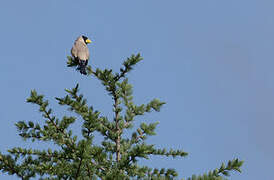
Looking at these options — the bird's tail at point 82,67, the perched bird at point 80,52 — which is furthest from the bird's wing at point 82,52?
the bird's tail at point 82,67

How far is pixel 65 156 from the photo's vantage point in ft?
27.0

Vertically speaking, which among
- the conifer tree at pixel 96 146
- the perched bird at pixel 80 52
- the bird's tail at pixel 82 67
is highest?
the perched bird at pixel 80 52

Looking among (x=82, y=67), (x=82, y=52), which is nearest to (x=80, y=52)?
(x=82, y=52)

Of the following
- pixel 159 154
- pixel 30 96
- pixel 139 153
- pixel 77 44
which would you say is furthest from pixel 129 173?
pixel 77 44

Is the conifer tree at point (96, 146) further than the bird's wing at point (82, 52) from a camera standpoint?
No

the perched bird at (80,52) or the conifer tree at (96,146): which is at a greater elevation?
the perched bird at (80,52)

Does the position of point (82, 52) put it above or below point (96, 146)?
above

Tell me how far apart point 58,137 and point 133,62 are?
2.26 metres

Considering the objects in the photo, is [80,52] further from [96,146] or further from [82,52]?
[96,146]

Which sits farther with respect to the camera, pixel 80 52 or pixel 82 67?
pixel 80 52

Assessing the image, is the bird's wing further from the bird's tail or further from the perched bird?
the bird's tail

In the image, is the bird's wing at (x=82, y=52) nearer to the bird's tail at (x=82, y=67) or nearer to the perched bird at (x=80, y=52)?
the perched bird at (x=80, y=52)

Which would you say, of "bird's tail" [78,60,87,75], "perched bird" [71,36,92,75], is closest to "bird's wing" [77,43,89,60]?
"perched bird" [71,36,92,75]

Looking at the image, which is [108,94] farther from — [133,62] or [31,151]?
[31,151]
